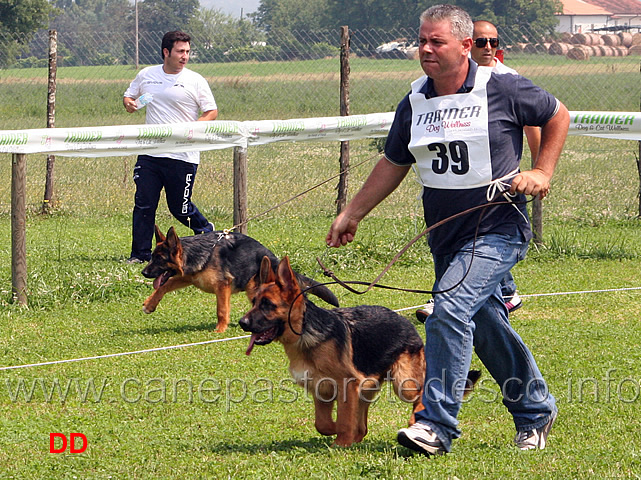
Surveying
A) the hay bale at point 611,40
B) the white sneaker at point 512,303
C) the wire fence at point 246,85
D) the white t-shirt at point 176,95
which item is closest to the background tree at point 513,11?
the hay bale at point 611,40

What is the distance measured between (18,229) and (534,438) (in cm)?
490

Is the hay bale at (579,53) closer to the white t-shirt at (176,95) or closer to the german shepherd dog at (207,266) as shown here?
the white t-shirt at (176,95)

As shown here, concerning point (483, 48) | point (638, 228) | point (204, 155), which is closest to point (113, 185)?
point (204, 155)

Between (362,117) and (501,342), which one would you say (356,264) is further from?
(501,342)

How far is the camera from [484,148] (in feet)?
13.6

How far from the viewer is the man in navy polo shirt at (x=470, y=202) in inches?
160

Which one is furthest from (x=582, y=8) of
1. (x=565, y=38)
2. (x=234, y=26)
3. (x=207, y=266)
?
(x=207, y=266)

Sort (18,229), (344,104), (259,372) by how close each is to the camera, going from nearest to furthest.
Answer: (259,372), (18,229), (344,104)

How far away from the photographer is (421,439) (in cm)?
399

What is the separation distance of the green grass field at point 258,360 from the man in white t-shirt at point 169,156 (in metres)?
0.59

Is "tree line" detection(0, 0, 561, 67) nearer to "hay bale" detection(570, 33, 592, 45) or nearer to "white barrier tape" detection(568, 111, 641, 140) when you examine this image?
"hay bale" detection(570, 33, 592, 45)

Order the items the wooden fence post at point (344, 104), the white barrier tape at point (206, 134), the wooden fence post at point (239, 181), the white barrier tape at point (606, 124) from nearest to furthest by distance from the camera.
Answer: the white barrier tape at point (206, 134)
the wooden fence post at point (239, 181)
the white barrier tape at point (606, 124)
the wooden fence post at point (344, 104)

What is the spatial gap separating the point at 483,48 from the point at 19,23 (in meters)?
28.3

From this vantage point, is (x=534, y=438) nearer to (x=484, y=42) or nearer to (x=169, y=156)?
(x=484, y=42)
